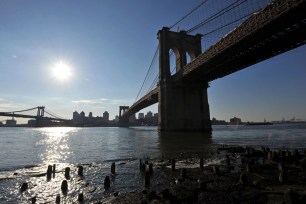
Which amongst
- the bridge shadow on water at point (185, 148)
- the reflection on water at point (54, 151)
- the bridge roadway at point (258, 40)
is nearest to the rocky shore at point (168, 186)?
the bridge shadow on water at point (185, 148)

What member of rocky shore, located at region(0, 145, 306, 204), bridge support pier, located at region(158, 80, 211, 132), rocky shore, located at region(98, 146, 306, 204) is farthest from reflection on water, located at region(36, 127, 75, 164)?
bridge support pier, located at region(158, 80, 211, 132)

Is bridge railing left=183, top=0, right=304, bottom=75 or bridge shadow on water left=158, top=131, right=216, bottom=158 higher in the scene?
bridge railing left=183, top=0, right=304, bottom=75

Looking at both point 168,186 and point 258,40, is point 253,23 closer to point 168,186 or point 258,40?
point 258,40

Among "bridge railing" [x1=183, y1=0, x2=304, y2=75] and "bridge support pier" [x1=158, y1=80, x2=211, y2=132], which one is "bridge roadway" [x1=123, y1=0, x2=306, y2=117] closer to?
"bridge railing" [x1=183, y1=0, x2=304, y2=75]

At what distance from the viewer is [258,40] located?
28.8 metres

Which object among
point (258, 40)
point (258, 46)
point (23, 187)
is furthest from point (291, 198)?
point (258, 46)

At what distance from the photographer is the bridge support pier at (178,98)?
163 feet

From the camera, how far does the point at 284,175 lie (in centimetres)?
923

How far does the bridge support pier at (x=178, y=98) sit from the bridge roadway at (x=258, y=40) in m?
7.19

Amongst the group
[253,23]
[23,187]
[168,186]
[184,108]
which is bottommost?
[23,187]

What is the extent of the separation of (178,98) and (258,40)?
24484 mm

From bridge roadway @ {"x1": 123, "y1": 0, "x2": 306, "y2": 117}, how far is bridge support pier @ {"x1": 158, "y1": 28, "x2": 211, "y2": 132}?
283 inches

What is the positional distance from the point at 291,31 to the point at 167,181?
Result: 23.7 meters

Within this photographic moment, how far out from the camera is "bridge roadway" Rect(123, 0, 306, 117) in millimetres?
22797
